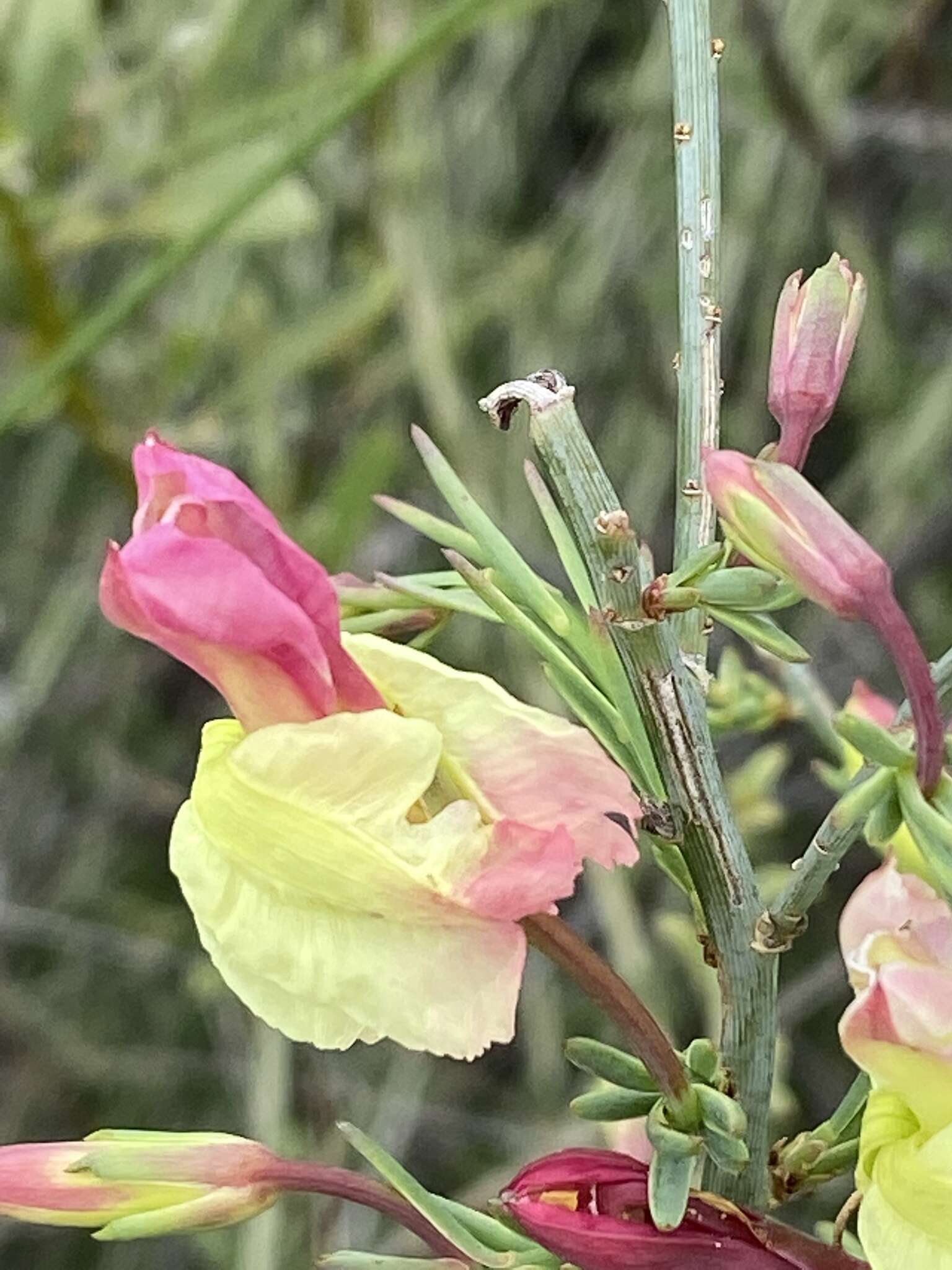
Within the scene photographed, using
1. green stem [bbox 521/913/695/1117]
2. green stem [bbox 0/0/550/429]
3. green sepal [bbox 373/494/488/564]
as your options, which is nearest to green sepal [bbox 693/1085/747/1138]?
green stem [bbox 521/913/695/1117]

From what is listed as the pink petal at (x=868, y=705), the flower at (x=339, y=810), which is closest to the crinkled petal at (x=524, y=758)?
the flower at (x=339, y=810)

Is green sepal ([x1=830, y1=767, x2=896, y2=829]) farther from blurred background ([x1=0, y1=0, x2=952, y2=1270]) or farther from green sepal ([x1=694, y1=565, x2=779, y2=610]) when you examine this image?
blurred background ([x1=0, y1=0, x2=952, y2=1270])

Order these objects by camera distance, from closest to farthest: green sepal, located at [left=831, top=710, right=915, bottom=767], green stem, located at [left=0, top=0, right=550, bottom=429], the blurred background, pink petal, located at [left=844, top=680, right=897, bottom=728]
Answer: green sepal, located at [left=831, top=710, right=915, bottom=767], pink petal, located at [left=844, top=680, right=897, bottom=728], green stem, located at [left=0, top=0, right=550, bottom=429], the blurred background

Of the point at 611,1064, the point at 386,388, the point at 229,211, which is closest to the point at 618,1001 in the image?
the point at 611,1064

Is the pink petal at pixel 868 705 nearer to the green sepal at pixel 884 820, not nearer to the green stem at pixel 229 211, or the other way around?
the green sepal at pixel 884 820

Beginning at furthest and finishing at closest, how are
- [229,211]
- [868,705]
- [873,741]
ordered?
[229,211], [868,705], [873,741]

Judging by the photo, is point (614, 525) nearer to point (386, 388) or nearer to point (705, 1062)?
point (705, 1062)

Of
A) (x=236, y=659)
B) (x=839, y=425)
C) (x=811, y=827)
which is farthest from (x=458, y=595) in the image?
(x=839, y=425)
